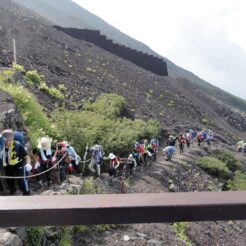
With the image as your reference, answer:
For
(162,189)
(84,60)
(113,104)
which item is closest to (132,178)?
(162,189)

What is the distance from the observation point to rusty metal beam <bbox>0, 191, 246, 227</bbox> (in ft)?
6.51

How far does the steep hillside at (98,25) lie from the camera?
11457 cm

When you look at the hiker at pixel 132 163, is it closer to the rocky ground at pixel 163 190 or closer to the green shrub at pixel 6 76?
the rocky ground at pixel 163 190

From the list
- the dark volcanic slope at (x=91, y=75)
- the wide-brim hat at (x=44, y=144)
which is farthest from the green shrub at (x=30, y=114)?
the dark volcanic slope at (x=91, y=75)

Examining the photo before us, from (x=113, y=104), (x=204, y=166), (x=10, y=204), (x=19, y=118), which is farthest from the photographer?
(x=113, y=104)

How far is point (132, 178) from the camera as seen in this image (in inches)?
808

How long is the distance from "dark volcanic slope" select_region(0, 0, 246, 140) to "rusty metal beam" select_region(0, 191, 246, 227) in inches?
1111

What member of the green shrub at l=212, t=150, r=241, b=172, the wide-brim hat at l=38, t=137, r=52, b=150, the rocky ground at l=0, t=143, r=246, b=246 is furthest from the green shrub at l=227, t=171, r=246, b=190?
the wide-brim hat at l=38, t=137, r=52, b=150

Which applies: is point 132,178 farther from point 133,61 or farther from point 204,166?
point 133,61

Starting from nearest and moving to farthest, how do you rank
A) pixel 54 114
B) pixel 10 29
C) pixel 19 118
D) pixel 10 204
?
pixel 10 204, pixel 19 118, pixel 54 114, pixel 10 29

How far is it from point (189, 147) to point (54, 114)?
13348mm

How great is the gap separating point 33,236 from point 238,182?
2308 cm

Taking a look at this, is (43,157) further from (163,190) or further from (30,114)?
(163,190)

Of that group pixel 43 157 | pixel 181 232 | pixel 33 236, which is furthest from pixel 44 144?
pixel 181 232
